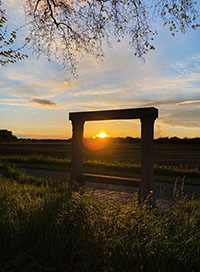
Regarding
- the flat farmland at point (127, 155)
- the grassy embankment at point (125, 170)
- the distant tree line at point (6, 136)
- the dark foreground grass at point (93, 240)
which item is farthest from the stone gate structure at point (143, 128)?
the distant tree line at point (6, 136)

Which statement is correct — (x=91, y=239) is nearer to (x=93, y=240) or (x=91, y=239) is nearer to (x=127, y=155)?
(x=93, y=240)

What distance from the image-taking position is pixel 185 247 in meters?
3.02

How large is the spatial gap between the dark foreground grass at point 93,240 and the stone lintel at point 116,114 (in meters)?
2.26

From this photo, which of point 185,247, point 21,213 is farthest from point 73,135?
point 185,247

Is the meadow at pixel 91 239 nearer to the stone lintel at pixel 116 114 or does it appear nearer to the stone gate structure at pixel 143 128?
the stone gate structure at pixel 143 128

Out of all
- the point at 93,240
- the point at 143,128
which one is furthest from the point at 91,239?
the point at 143,128

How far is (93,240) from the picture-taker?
3.31m

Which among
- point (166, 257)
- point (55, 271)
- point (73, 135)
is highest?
point (73, 135)

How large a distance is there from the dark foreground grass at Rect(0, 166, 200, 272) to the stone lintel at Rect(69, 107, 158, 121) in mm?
2260

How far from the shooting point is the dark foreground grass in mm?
2971

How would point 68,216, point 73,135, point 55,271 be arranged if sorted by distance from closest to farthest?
point 55,271
point 68,216
point 73,135

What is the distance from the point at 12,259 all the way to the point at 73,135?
3.84 m

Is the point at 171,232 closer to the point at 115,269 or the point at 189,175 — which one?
the point at 115,269

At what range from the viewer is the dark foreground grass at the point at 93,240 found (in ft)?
9.75
